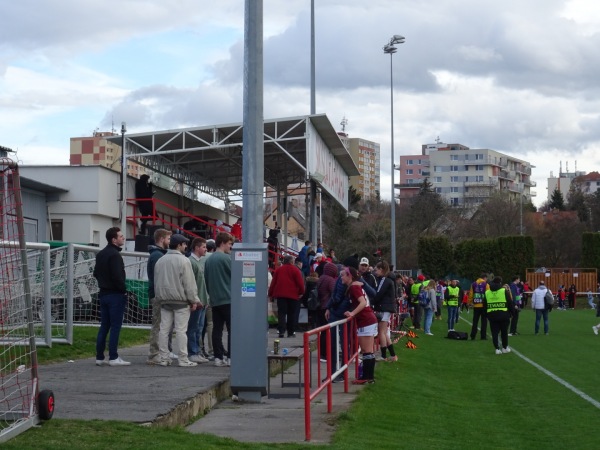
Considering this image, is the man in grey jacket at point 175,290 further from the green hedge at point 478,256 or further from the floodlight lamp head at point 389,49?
the green hedge at point 478,256

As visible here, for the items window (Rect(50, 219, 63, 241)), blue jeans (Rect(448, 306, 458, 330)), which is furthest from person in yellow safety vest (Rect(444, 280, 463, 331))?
window (Rect(50, 219, 63, 241))

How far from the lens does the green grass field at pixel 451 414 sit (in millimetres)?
8406

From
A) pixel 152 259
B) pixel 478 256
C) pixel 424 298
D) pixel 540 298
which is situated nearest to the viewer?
pixel 152 259

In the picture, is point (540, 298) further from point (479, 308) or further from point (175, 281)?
point (175, 281)

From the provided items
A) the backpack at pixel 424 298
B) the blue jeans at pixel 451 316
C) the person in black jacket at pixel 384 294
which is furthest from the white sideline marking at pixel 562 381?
the backpack at pixel 424 298

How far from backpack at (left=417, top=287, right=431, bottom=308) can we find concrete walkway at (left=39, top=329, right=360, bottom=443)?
64.4 ft

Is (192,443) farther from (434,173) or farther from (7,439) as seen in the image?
(434,173)

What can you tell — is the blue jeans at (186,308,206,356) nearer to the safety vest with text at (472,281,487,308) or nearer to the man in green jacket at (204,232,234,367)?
the man in green jacket at (204,232,234,367)

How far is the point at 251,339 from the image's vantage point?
11508mm

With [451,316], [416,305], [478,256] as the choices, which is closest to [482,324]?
[451,316]

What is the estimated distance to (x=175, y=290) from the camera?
13688 mm

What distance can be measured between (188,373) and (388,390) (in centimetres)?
323

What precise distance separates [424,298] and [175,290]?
21334 millimetres

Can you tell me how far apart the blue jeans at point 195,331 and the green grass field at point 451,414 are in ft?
9.48
